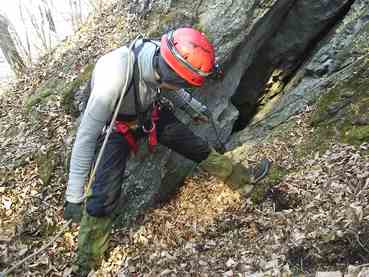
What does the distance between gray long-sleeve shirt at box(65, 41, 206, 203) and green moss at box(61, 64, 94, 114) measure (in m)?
2.51

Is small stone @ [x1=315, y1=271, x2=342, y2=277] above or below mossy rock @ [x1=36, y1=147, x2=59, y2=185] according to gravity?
above

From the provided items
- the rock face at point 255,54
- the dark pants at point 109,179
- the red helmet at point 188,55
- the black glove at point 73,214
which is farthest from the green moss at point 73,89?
the red helmet at point 188,55

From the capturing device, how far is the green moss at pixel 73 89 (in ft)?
22.7

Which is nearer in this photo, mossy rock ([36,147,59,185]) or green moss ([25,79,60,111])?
mossy rock ([36,147,59,185])

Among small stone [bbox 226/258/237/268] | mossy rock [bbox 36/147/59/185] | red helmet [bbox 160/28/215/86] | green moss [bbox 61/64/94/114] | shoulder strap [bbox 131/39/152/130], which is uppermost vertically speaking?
red helmet [bbox 160/28/215/86]

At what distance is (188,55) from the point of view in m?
4.21

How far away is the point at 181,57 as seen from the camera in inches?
166

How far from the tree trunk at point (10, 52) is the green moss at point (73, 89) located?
381 cm

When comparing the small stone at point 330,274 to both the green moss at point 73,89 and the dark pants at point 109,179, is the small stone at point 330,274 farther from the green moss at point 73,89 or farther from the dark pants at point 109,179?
the green moss at point 73,89

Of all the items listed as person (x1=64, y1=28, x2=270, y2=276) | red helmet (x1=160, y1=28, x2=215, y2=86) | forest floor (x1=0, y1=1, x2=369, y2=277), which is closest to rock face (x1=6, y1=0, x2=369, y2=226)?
forest floor (x1=0, y1=1, x2=369, y2=277)

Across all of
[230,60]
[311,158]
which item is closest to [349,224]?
[311,158]

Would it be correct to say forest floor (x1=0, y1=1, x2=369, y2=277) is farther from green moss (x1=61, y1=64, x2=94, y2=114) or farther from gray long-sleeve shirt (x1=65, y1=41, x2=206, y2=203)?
gray long-sleeve shirt (x1=65, y1=41, x2=206, y2=203)

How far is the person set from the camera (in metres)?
4.26

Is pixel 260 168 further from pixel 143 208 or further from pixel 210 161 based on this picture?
pixel 143 208
